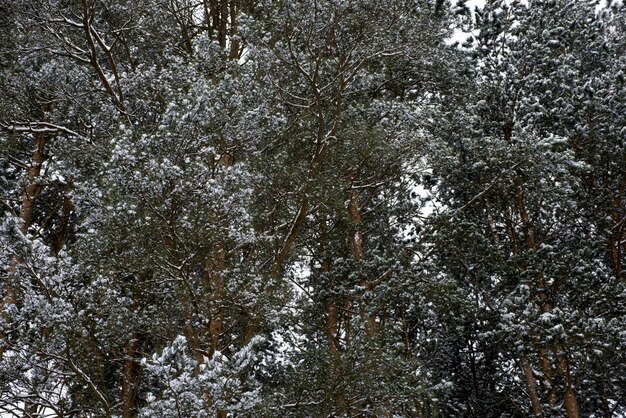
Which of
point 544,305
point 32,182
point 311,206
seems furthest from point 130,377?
point 544,305

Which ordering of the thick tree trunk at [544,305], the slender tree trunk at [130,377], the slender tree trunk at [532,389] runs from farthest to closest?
the slender tree trunk at [532,389] → the thick tree trunk at [544,305] → the slender tree trunk at [130,377]

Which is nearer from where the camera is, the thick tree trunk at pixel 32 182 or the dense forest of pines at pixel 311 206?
the dense forest of pines at pixel 311 206

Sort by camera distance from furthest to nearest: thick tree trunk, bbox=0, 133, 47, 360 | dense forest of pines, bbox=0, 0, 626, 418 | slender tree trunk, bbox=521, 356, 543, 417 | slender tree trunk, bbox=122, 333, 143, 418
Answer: thick tree trunk, bbox=0, 133, 47, 360 → slender tree trunk, bbox=521, 356, 543, 417 → slender tree trunk, bbox=122, 333, 143, 418 → dense forest of pines, bbox=0, 0, 626, 418

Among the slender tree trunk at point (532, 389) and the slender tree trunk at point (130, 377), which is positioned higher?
the slender tree trunk at point (532, 389)

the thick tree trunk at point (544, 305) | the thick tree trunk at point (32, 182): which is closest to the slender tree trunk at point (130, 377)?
the thick tree trunk at point (32, 182)

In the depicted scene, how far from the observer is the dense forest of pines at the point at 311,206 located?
22.4 ft

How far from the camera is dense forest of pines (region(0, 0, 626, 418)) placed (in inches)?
269

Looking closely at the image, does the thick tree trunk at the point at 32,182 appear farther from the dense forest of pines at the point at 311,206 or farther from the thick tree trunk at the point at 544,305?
the thick tree trunk at the point at 544,305

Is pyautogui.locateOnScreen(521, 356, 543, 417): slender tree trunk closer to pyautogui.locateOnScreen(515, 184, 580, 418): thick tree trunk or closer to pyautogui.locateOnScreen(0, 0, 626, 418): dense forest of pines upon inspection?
pyautogui.locateOnScreen(0, 0, 626, 418): dense forest of pines

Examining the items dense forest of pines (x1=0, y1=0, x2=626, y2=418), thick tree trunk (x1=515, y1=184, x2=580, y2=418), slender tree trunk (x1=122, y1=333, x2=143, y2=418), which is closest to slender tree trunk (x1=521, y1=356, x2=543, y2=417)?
dense forest of pines (x1=0, y1=0, x2=626, y2=418)

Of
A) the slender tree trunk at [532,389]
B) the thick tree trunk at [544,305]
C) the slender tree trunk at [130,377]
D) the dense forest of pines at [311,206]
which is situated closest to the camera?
the dense forest of pines at [311,206]

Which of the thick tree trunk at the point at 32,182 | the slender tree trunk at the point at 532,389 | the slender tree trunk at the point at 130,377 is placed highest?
the thick tree trunk at the point at 32,182

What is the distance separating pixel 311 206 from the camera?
880 centimetres

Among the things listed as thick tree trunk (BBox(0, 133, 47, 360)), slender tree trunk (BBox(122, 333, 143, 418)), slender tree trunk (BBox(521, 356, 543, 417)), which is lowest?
slender tree trunk (BBox(122, 333, 143, 418))
